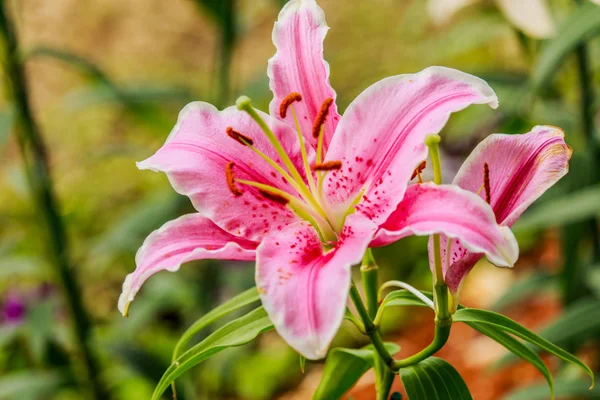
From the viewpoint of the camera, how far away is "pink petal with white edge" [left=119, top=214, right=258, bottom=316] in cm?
39

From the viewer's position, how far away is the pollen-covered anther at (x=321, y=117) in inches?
15.8

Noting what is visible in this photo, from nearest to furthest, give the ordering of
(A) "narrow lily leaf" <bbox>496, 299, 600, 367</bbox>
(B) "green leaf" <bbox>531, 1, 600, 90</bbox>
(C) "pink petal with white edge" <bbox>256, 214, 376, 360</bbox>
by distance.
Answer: (C) "pink petal with white edge" <bbox>256, 214, 376, 360</bbox>
(B) "green leaf" <bbox>531, 1, 600, 90</bbox>
(A) "narrow lily leaf" <bbox>496, 299, 600, 367</bbox>

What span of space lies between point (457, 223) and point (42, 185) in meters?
0.86

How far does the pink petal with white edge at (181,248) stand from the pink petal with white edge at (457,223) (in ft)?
0.26

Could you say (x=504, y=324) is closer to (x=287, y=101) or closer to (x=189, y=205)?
(x=287, y=101)

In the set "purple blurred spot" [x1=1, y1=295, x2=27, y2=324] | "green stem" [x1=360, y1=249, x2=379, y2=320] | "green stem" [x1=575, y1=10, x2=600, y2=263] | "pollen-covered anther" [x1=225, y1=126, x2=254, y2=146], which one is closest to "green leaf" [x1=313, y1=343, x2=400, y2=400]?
"green stem" [x1=360, y1=249, x2=379, y2=320]

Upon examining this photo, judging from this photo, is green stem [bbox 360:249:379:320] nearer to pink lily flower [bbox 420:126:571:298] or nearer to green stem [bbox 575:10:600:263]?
pink lily flower [bbox 420:126:571:298]

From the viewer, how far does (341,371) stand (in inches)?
17.7

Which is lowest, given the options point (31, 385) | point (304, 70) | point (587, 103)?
point (31, 385)

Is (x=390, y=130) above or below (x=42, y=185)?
above

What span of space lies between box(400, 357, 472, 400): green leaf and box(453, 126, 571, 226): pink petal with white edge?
0.28ft

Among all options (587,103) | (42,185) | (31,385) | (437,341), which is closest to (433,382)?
(437,341)

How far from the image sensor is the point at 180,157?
417 millimetres

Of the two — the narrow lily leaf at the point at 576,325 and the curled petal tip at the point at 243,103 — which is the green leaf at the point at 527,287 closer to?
the narrow lily leaf at the point at 576,325
